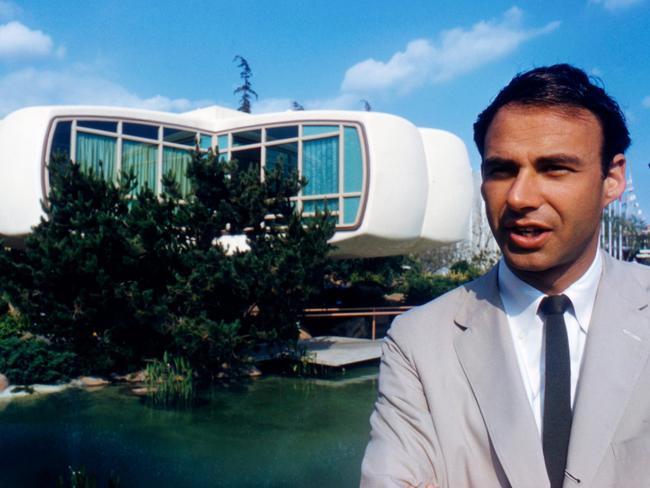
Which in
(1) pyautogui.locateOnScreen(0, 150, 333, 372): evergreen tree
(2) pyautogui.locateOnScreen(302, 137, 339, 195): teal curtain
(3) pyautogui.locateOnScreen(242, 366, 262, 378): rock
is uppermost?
(2) pyautogui.locateOnScreen(302, 137, 339, 195): teal curtain

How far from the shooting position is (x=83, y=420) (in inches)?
345

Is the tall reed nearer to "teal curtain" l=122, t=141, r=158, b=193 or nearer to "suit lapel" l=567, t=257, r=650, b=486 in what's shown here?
"teal curtain" l=122, t=141, r=158, b=193

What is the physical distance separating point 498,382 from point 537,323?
0.68 ft

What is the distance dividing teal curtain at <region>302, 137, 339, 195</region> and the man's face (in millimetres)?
14203

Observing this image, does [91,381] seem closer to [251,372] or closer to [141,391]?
[141,391]

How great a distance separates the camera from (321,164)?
15750 mm

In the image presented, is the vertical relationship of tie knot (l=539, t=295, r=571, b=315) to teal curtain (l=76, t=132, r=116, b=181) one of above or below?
below

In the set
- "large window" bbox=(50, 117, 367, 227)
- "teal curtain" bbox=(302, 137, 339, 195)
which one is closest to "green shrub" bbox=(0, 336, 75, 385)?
"large window" bbox=(50, 117, 367, 227)

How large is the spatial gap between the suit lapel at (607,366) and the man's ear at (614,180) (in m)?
0.20

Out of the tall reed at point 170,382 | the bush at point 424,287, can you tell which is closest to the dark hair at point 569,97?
the tall reed at point 170,382

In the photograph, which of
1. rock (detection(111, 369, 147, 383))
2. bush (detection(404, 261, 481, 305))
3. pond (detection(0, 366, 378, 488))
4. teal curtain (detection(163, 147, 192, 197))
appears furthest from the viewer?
bush (detection(404, 261, 481, 305))

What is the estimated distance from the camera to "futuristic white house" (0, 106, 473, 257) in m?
14.5

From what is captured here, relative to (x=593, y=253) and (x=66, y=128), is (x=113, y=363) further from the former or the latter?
(x=593, y=253)

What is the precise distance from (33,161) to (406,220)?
981 centimetres
